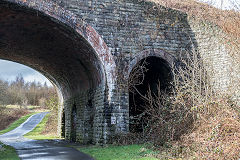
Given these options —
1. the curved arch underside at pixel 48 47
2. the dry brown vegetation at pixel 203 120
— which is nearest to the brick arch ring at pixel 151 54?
the curved arch underside at pixel 48 47

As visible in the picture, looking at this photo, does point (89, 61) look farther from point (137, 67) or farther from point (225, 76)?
point (225, 76)

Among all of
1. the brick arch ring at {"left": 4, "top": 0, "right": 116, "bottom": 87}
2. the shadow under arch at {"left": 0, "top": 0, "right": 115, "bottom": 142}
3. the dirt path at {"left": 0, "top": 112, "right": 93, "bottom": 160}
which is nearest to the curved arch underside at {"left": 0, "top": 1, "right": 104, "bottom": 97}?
the shadow under arch at {"left": 0, "top": 0, "right": 115, "bottom": 142}

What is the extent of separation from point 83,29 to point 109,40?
1145 mm

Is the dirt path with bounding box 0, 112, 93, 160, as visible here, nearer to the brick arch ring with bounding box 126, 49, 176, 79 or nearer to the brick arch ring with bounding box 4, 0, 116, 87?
the brick arch ring with bounding box 4, 0, 116, 87

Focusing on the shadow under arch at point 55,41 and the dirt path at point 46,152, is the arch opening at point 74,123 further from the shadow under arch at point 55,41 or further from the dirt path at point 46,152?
the dirt path at point 46,152

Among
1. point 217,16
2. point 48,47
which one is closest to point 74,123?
point 48,47

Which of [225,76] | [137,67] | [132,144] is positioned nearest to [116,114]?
[132,144]

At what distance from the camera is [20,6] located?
995cm

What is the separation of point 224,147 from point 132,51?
20.8ft

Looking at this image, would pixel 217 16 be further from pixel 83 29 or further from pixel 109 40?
pixel 83 29

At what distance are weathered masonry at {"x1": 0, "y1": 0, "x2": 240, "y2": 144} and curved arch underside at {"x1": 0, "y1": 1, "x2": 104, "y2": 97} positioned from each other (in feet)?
0.12

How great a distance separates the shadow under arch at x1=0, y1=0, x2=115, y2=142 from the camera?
1034 cm

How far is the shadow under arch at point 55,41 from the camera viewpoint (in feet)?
33.9

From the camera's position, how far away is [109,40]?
11.1 m
